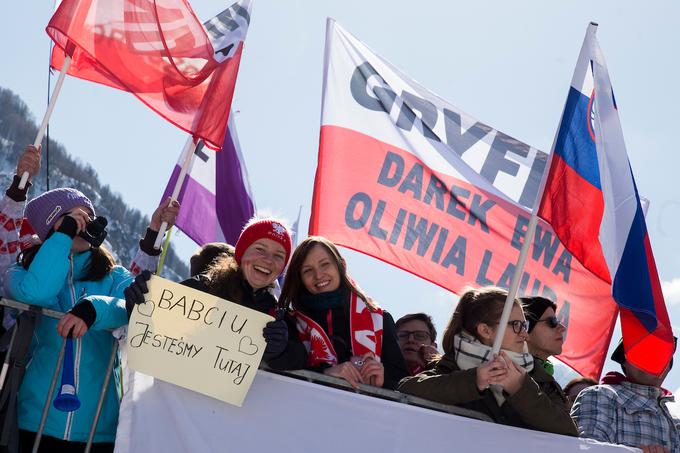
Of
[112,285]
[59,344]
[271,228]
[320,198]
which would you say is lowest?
[59,344]

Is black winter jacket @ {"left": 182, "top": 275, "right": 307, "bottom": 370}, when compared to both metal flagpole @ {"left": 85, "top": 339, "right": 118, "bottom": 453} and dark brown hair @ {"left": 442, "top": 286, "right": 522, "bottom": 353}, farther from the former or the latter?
dark brown hair @ {"left": 442, "top": 286, "right": 522, "bottom": 353}

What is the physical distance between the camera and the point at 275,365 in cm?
410

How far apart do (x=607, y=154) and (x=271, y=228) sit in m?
1.85

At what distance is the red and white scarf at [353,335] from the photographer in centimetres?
450

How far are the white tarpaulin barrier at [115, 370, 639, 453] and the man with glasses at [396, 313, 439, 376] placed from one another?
179 centimetres

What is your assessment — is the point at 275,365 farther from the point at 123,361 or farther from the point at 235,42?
the point at 235,42

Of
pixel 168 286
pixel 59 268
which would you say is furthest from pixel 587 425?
pixel 59 268

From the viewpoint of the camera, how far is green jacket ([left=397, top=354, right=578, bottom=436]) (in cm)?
426

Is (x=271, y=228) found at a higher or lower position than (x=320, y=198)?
lower

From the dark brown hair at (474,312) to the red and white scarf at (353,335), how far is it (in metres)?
0.41

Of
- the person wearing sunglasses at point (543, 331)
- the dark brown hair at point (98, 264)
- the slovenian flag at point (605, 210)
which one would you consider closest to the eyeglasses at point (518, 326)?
the slovenian flag at point (605, 210)

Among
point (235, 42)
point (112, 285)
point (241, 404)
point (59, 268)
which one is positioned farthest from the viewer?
point (235, 42)

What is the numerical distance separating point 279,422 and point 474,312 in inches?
48.6

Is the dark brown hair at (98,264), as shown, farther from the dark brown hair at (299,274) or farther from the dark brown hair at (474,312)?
the dark brown hair at (474,312)
